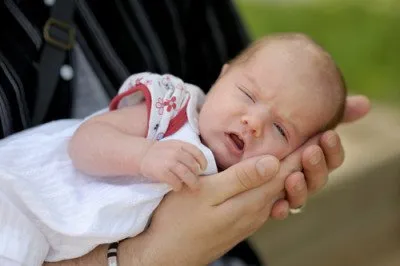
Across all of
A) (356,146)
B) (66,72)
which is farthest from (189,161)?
(356,146)

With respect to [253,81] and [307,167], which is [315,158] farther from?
[253,81]

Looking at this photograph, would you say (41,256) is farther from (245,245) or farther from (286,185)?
(245,245)

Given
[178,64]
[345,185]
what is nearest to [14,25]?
[178,64]

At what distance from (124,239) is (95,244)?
2.6 inches

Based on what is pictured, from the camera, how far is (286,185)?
→ 1104 mm

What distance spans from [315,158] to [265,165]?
0.12m

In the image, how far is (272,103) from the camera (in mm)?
1069

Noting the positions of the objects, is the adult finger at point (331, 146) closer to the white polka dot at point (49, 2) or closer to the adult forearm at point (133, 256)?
the adult forearm at point (133, 256)

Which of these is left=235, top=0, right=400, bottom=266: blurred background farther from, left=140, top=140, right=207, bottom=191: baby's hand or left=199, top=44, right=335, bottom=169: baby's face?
left=140, top=140, right=207, bottom=191: baby's hand

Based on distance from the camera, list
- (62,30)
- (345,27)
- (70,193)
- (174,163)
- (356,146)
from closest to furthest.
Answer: (174,163)
(70,193)
(62,30)
(356,146)
(345,27)

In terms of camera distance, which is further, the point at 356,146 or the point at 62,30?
the point at 356,146

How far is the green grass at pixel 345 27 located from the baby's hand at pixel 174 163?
165 centimetres

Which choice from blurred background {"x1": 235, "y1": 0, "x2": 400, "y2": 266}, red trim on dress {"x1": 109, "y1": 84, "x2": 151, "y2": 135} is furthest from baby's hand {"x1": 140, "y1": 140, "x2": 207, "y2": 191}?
blurred background {"x1": 235, "y1": 0, "x2": 400, "y2": 266}

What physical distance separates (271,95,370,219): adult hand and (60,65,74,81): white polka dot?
0.39 metres
